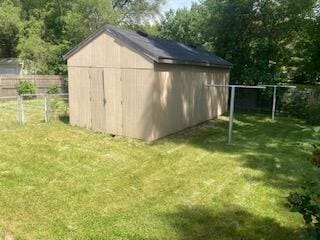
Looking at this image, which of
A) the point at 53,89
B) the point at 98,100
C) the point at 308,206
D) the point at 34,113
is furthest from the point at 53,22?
the point at 308,206

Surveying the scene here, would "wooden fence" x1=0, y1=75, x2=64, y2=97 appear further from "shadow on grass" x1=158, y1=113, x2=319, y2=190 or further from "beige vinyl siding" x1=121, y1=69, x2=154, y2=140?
"beige vinyl siding" x1=121, y1=69, x2=154, y2=140

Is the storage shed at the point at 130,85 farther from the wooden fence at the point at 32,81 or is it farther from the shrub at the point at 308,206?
the wooden fence at the point at 32,81

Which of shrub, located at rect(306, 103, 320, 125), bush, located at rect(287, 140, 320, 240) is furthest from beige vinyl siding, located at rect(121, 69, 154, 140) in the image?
shrub, located at rect(306, 103, 320, 125)

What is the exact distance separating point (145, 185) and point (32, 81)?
16971 millimetres

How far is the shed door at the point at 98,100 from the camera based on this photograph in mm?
10805

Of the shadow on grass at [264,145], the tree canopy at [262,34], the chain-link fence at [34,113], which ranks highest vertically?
the tree canopy at [262,34]

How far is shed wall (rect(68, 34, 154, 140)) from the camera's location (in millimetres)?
9977

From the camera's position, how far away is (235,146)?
33.2 feet

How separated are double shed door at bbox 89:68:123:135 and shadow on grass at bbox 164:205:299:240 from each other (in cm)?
525

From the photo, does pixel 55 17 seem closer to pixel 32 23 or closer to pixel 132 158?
pixel 32 23

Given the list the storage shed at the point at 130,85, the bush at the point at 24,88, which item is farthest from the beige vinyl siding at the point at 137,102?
the bush at the point at 24,88

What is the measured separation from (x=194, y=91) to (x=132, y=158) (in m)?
4.54

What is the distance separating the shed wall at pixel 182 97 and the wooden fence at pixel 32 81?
40.2ft

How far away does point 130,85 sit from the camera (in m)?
10.2
